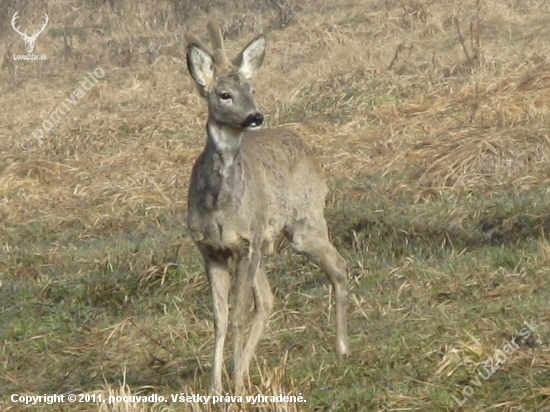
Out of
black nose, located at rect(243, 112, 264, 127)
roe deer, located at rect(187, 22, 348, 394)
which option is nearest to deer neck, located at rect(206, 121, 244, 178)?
roe deer, located at rect(187, 22, 348, 394)

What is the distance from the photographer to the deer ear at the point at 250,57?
24.3ft

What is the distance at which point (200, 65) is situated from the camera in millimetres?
7117

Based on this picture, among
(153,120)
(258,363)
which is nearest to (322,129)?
(153,120)

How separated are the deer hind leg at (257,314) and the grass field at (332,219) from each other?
5.2 inches

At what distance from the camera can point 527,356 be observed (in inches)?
263

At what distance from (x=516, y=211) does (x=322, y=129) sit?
5.26m

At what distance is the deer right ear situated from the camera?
7059mm

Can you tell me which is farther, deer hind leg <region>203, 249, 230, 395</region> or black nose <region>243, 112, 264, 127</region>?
deer hind leg <region>203, 249, 230, 395</region>

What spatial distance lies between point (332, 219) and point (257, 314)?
3149 millimetres

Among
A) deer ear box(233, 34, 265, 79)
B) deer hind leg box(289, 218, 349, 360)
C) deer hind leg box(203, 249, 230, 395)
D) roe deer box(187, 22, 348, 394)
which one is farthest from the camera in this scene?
deer hind leg box(289, 218, 349, 360)

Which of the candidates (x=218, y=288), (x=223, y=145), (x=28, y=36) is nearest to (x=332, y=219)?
(x=218, y=288)

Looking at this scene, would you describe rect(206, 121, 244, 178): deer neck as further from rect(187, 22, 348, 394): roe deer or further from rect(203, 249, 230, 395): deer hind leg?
rect(203, 249, 230, 395): deer hind leg

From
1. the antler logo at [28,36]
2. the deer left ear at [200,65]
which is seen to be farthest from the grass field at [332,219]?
the antler logo at [28,36]

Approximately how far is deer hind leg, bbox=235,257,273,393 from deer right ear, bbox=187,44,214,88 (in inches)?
45.7
